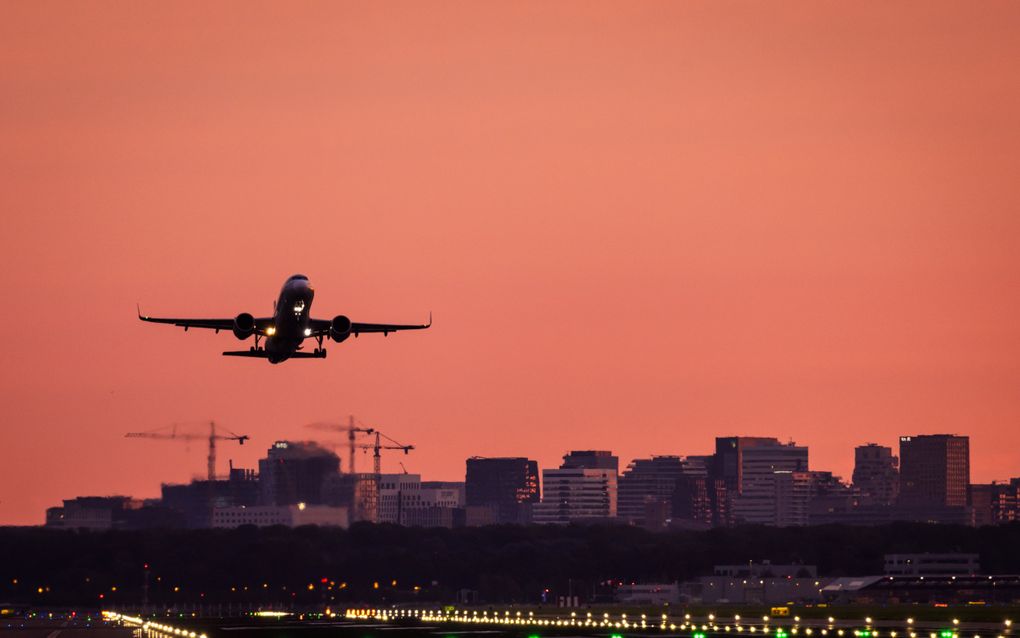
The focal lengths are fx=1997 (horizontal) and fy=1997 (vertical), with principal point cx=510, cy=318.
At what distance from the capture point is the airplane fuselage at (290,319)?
136500 mm

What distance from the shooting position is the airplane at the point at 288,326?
137m

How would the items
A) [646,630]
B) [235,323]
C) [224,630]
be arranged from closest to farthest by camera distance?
[235,323], [646,630], [224,630]

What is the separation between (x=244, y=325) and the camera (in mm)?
140375

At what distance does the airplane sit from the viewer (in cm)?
13700

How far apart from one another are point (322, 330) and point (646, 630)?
4814cm

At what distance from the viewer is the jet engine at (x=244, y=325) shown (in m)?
140

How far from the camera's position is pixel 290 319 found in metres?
138

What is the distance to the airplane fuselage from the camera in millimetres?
136500

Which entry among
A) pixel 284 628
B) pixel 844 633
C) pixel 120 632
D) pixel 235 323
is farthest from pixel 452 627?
pixel 235 323

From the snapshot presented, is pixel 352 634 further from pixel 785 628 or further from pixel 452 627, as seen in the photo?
pixel 785 628

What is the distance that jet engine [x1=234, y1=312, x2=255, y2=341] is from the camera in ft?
461

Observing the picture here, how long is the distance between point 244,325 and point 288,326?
Answer: 11.6 feet

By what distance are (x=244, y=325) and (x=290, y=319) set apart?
13.4ft

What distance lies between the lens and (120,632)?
196 m
